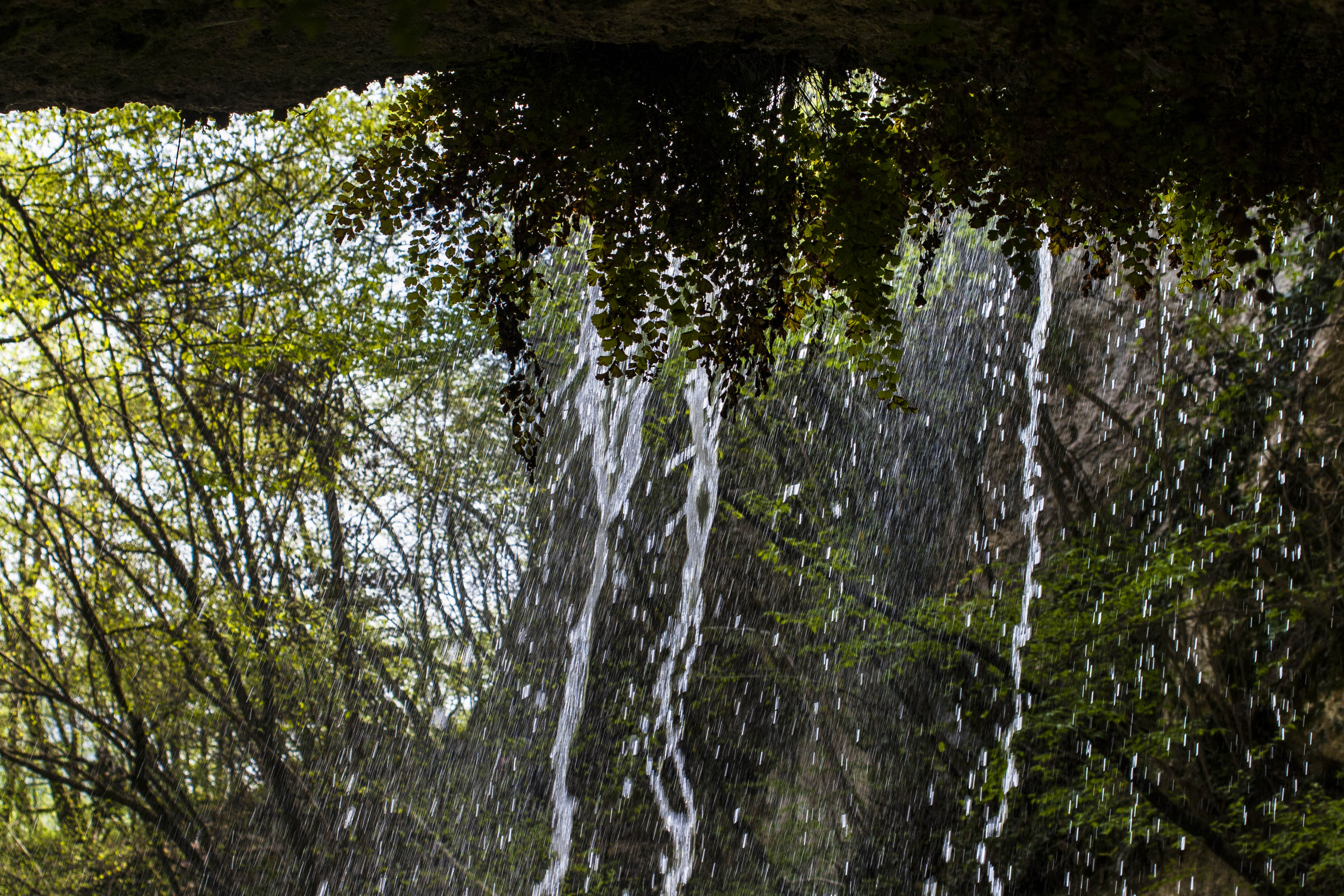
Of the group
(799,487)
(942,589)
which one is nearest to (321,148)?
(799,487)

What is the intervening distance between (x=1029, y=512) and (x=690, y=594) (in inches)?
98.1

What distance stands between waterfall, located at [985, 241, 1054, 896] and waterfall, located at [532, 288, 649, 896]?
2.75 meters

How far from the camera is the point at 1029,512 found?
20.4ft

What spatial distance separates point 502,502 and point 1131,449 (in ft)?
15.5

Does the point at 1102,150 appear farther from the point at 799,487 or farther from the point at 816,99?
the point at 799,487

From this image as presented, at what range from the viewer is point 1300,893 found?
4.52 m

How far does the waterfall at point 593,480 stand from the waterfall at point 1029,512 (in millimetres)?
2749

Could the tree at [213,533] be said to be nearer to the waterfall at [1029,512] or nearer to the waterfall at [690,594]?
the waterfall at [690,594]

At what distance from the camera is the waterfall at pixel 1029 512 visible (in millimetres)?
5688

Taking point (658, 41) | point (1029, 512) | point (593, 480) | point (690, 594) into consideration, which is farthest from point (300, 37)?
point (593, 480)

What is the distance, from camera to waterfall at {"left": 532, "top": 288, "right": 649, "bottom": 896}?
7.29 metres

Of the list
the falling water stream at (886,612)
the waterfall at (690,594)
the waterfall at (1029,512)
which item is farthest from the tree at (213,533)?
the waterfall at (1029,512)

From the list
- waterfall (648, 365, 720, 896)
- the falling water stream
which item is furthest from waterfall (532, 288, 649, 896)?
waterfall (648, 365, 720, 896)

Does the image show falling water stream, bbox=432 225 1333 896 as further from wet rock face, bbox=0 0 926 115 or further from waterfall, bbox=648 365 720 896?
wet rock face, bbox=0 0 926 115
